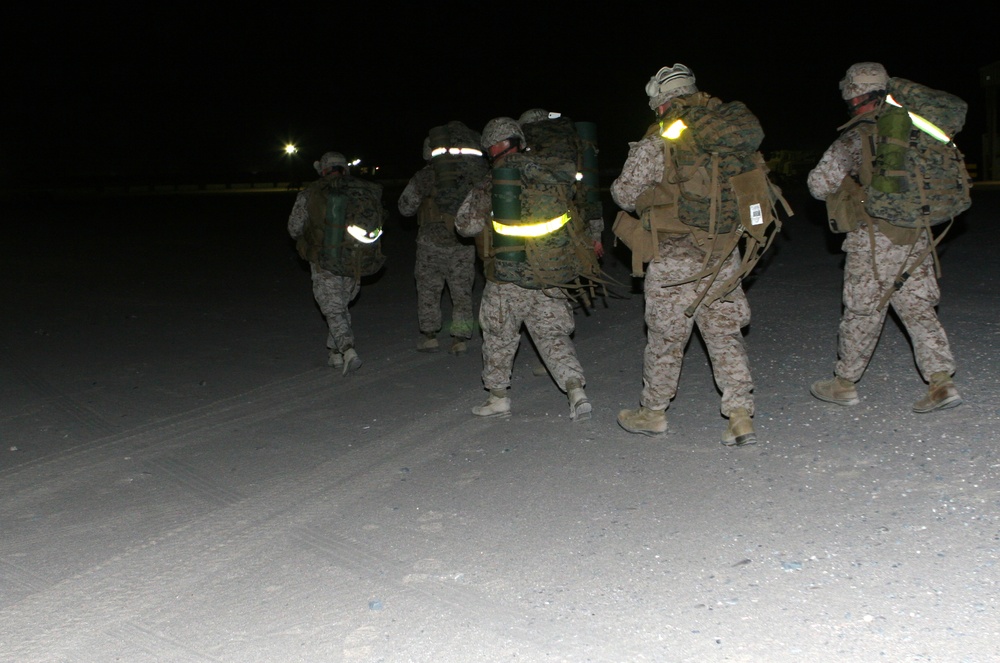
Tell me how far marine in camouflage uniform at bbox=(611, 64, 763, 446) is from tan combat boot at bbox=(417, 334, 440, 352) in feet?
10.4

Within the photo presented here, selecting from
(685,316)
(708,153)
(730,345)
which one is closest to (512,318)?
(685,316)

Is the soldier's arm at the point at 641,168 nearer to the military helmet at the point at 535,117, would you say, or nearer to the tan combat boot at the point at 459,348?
the military helmet at the point at 535,117

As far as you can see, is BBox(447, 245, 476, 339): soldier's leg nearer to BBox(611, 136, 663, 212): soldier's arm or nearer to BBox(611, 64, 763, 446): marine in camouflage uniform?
BBox(611, 64, 763, 446): marine in camouflage uniform

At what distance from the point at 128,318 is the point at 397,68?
9591cm

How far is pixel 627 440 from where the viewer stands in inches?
219

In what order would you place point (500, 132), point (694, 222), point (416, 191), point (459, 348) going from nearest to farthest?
1. point (694, 222)
2. point (500, 132)
3. point (416, 191)
4. point (459, 348)

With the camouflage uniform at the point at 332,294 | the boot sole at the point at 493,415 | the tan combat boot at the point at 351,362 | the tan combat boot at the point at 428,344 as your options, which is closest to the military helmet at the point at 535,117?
the camouflage uniform at the point at 332,294

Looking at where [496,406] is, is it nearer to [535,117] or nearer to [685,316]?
[685,316]

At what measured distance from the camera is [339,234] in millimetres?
7504

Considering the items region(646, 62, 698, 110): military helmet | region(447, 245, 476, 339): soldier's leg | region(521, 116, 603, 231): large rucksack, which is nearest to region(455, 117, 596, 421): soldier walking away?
region(646, 62, 698, 110): military helmet

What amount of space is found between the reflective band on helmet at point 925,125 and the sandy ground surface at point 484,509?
1.53 metres

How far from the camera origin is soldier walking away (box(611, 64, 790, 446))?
16.3 feet

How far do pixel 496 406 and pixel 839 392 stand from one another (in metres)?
2.08

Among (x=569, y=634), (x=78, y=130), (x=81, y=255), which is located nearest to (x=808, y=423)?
(x=569, y=634)
